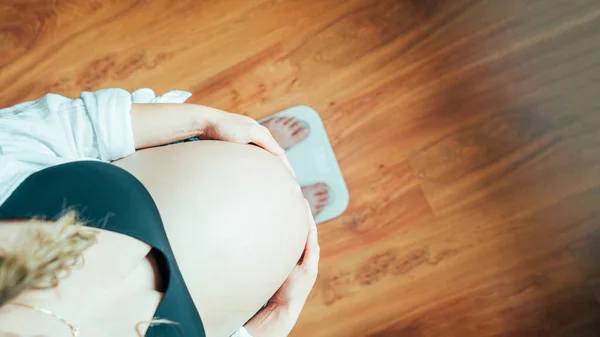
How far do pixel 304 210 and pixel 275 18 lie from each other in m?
0.50

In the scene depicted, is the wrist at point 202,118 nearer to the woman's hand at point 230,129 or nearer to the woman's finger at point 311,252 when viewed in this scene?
the woman's hand at point 230,129

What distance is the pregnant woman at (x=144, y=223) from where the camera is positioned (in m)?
0.45

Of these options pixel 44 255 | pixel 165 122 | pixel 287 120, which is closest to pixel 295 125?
pixel 287 120

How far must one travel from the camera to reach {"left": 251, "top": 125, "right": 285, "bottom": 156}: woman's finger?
2.29 ft

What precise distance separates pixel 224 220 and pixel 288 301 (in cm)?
20

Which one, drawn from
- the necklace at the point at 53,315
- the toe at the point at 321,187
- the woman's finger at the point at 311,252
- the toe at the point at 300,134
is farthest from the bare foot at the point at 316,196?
the necklace at the point at 53,315

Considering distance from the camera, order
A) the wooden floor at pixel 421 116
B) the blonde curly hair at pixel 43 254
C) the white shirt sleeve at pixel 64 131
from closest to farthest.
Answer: the blonde curly hair at pixel 43 254, the white shirt sleeve at pixel 64 131, the wooden floor at pixel 421 116

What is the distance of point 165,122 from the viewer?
0.64 m

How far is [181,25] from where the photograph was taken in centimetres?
101

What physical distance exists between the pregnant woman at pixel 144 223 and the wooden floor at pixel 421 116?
0.88ft

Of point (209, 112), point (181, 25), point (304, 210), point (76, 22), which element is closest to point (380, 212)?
point (304, 210)

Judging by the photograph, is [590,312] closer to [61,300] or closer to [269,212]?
[269,212]

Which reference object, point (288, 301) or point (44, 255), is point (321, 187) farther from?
point (44, 255)

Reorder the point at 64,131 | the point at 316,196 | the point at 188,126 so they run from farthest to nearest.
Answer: the point at 316,196
the point at 188,126
the point at 64,131
